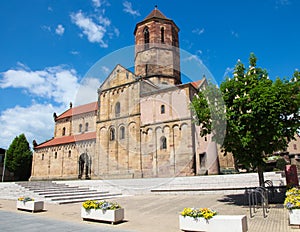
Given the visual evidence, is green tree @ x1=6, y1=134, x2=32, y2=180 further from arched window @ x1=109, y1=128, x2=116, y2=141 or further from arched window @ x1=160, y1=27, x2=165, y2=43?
arched window @ x1=160, y1=27, x2=165, y2=43

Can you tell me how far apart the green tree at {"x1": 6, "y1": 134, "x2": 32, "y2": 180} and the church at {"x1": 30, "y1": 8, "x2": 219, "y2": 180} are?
1177 centimetres

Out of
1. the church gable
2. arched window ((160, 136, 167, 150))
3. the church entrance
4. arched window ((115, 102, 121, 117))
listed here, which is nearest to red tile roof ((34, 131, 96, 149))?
the church entrance

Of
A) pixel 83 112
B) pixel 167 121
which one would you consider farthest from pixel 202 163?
pixel 83 112

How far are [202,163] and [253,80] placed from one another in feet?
53.4

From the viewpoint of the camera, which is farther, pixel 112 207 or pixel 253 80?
pixel 253 80

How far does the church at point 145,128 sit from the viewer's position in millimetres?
27094

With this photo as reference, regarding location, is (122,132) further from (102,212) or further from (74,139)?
(102,212)

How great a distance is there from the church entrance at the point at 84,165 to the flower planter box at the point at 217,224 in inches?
1190

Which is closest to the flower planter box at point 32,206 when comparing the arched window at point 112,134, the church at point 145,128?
the church at point 145,128

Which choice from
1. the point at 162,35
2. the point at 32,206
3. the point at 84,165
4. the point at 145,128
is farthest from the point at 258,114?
the point at 84,165

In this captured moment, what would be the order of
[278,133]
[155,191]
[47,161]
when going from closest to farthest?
[278,133] → [155,191] → [47,161]

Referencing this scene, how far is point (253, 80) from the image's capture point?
12219mm

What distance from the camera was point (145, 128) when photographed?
29.8 meters

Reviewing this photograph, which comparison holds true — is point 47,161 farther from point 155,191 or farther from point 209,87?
point 209,87
